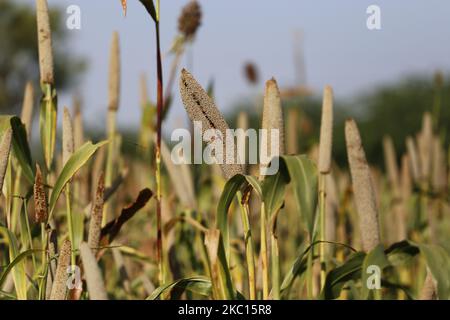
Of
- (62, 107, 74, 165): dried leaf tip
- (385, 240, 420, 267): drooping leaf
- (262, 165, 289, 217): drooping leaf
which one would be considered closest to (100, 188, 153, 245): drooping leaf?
(62, 107, 74, 165): dried leaf tip

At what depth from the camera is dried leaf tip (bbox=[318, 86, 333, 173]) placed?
1212mm

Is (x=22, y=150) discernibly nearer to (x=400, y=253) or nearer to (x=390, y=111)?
(x=400, y=253)

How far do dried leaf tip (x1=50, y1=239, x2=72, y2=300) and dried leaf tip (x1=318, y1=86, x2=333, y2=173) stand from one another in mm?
449

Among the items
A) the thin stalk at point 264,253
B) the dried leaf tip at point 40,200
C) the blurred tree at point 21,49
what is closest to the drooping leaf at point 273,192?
the thin stalk at point 264,253

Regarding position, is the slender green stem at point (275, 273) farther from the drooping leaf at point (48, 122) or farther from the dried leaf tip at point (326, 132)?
the drooping leaf at point (48, 122)

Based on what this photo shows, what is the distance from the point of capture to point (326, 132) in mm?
1212

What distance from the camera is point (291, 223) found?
7.74ft

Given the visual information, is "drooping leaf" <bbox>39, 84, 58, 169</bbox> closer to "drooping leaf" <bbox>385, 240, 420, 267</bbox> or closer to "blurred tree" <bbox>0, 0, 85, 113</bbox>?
"drooping leaf" <bbox>385, 240, 420, 267</bbox>

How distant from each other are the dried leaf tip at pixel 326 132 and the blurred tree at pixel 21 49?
17.0 meters

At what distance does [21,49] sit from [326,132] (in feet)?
60.3

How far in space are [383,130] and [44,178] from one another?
918 cm

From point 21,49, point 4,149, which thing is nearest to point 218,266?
point 4,149
